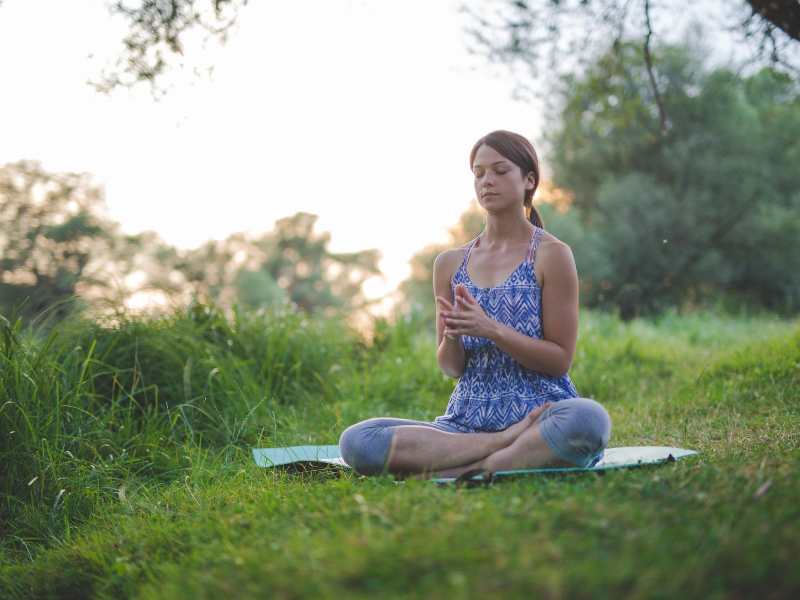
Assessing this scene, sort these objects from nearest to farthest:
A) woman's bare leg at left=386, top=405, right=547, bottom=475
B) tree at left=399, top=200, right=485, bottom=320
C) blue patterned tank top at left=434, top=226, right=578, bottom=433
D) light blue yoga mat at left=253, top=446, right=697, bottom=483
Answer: light blue yoga mat at left=253, top=446, right=697, bottom=483
woman's bare leg at left=386, top=405, right=547, bottom=475
blue patterned tank top at left=434, top=226, right=578, bottom=433
tree at left=399, top=200, right=485, bottom=320

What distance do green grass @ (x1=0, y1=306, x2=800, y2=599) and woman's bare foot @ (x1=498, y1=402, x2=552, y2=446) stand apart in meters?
0.34

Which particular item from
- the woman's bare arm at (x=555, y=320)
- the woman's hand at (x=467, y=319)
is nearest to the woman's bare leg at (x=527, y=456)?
the woman's bare arm at (x=555, y=320)

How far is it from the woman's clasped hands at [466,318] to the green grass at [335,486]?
0.66 metres

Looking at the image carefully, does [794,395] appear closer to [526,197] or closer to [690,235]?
[526,197]

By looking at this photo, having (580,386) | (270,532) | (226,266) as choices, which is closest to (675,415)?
(580,386)

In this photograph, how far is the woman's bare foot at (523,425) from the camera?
318 cm

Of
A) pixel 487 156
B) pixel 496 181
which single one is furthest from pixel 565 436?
pixel 487 156

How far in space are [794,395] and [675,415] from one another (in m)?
0.81

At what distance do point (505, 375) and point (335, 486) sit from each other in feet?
3.09

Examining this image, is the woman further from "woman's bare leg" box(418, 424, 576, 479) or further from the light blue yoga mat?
the light blue yoga mat

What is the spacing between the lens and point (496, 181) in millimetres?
3428

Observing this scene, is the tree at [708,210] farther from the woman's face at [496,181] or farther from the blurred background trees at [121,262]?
Answer: the woman's face at [496,181]

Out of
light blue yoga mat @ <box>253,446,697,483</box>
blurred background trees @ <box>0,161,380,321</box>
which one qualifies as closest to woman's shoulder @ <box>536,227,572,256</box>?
light blue yoga mat @ <box>253,446,697,483</box>

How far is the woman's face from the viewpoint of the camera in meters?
3.43
